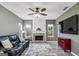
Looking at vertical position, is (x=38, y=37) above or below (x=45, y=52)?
above

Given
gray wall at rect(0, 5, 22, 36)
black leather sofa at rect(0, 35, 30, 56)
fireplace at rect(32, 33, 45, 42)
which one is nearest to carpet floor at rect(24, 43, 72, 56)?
black leather sofa at rect(0, 35, 30, 56)

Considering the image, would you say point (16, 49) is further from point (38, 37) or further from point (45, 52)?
point (38, 37)

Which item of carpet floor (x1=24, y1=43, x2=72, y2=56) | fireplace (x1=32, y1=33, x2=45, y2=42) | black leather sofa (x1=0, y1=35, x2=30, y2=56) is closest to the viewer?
black leather sofa (x1=0, y1=35, x2=30, y2=56)

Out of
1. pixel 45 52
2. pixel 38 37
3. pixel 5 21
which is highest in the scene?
pixel 5 21

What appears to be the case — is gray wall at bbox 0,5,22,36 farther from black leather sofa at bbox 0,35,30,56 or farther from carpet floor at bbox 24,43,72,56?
carpet floor at bbox 24,43,72,56

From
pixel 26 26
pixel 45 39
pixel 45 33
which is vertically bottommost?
pixel 45 39

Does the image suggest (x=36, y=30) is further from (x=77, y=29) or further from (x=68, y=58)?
(x=68, y=58)

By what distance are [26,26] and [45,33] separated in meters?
2.10

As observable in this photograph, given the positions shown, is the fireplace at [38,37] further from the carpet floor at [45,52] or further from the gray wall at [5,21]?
the gray wall at [5,21]

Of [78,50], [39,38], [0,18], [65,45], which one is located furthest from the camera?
[39,38]

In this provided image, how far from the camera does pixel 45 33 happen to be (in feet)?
32.0

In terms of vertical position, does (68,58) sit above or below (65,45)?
above

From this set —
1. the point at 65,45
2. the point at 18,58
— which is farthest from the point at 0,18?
the point at 18,58

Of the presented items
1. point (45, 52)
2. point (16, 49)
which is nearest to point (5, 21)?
point (16, 49)
